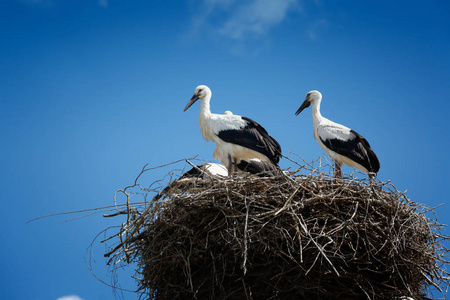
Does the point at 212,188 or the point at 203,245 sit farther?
the point at 212,188

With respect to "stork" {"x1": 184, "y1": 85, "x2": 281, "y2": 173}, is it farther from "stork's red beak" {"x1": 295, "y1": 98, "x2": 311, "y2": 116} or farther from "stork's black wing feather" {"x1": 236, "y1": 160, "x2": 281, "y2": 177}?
"stork's red beak" {"x1": 295, "y1": 98, "x2": 311, "y2": 116}

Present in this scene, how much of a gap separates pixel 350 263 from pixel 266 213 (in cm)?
71

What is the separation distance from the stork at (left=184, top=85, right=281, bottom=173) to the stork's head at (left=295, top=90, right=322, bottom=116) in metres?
1.28

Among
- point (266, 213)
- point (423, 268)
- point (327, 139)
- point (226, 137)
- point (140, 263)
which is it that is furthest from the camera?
point (327, 139)

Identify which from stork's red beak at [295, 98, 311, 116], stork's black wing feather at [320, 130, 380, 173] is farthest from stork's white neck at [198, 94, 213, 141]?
stork's black wing feather at [320, 130, 380, 173]

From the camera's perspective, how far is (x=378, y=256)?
3.75m

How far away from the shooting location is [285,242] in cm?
364

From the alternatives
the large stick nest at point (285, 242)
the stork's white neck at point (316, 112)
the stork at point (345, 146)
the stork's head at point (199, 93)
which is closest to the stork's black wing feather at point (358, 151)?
the stork at point (345, 146)

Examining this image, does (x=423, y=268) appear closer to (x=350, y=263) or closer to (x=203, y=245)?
(x=350, y=263)

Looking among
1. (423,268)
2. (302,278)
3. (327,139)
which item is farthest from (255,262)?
(327,139)

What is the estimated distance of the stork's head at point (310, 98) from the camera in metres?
6.90

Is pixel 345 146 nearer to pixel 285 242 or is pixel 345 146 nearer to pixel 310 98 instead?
pixel 310 98

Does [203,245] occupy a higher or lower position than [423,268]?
higher

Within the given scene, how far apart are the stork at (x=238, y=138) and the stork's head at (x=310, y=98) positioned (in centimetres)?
128
